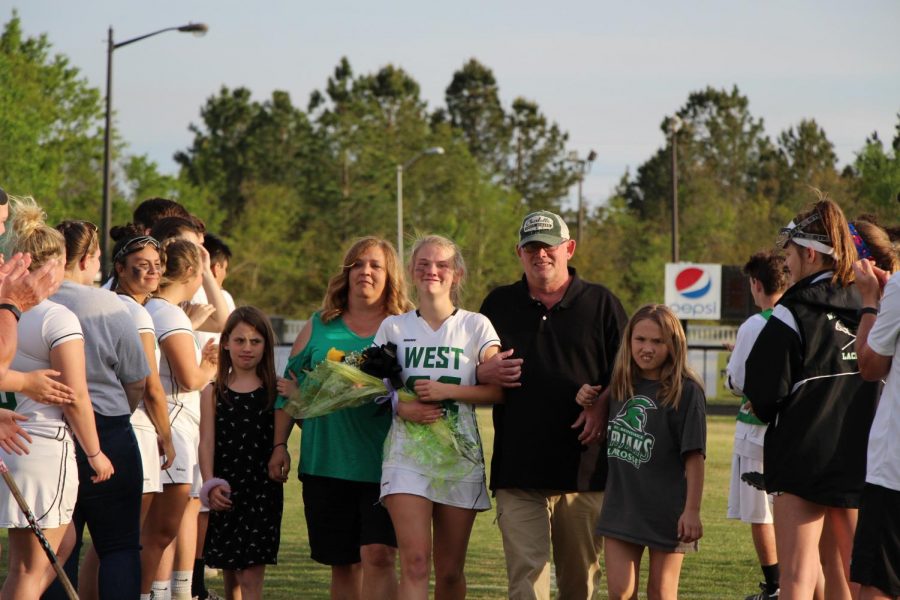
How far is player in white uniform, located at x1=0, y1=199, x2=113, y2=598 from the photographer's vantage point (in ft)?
18.0

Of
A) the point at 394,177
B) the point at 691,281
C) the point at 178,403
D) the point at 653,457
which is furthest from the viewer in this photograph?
the point at 394,177

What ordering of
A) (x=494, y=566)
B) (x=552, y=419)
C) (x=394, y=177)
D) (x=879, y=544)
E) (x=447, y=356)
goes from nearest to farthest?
1. (x=879, y=544)
2. (x=447, y=356)
3. (x=552, y=419)
4. (x=494, y=566)
5. (x=394, y=177)

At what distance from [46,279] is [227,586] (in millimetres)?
2471

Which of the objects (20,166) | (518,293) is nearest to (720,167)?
(20,166)

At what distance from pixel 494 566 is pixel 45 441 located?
4640 millimetres

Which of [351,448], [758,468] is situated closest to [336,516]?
[351,448]

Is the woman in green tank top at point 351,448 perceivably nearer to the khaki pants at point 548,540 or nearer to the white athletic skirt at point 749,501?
the khaki pants at point 548,540

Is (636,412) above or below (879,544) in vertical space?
above

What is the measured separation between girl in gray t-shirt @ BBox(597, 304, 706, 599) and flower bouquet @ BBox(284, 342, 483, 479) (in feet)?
2.40

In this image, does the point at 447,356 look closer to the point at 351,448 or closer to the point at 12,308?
the point at 351,448

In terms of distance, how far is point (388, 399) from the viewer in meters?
6.32

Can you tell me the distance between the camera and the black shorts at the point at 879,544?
5.01 m

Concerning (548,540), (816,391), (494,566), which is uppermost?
A: (816,391)

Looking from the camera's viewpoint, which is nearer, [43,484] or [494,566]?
[43,484]
